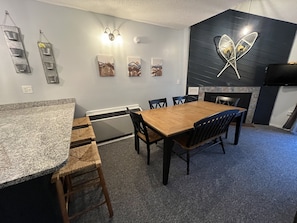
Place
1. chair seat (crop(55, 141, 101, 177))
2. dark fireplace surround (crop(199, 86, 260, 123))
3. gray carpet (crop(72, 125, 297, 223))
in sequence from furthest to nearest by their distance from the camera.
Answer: dark fireplace surround (crop(199, 86, 260, 123))
gray carpet (crop(72, 125, 297, 223))
chair seat (crop(55, 141, 101, 177))

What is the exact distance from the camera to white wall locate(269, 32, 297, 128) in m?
2.92

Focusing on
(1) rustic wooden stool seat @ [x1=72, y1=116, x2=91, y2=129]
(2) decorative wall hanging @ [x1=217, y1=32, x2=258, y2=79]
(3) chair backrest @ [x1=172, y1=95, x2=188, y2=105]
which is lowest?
(1) rustic wooden stool seat @ [x1=72, y1=116, x2=91, y2=129]

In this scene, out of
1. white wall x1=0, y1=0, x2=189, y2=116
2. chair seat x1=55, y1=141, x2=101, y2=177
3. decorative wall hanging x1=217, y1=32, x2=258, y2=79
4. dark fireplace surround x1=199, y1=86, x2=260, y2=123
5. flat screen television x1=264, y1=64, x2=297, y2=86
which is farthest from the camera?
dark fireplace surround x1=199, y1=86, x2=260, y2=123

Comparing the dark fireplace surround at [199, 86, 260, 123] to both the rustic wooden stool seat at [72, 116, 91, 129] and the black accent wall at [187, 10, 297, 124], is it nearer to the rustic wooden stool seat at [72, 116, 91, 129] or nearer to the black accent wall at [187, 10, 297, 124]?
the black accent wall at [187, 10, 297, 124]

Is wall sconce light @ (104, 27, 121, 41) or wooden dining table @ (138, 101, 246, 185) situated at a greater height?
wall sconce light @ (104, 27, 121, 41)

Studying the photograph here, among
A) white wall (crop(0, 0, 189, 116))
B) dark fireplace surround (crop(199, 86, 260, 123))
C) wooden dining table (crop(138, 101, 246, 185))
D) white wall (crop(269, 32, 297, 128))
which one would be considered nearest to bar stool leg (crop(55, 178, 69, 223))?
wooden dining table (crop(138, 101, 246, 185))

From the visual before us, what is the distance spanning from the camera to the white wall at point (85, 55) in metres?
1.87

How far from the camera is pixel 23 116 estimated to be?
1.61 m

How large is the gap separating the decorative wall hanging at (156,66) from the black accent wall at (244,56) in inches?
32.5

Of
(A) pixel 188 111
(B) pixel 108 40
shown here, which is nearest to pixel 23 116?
(B) pixel 108 40

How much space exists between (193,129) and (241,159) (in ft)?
3.98

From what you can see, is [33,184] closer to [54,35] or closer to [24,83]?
[24,83]

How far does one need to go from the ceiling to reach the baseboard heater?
1704mm

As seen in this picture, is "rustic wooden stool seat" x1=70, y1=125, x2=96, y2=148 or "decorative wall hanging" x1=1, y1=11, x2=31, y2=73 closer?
"rustic wooden stool seat" x1=70, y1=125, x2=96, y2=148
